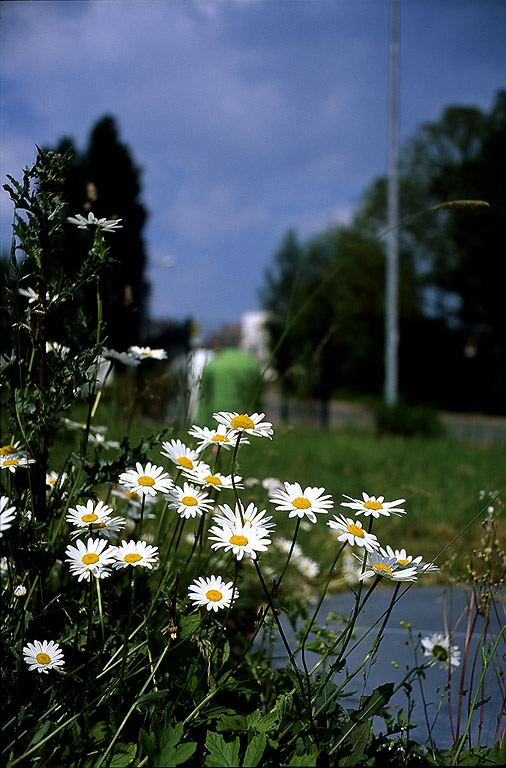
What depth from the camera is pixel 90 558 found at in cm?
96

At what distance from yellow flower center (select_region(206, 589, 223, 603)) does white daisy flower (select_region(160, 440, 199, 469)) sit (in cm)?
19

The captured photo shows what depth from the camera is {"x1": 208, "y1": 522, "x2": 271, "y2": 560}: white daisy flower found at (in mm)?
876

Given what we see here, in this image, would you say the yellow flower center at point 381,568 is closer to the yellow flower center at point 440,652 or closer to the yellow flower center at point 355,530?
the yellow flower center at point 355,530

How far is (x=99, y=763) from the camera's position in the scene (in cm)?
86

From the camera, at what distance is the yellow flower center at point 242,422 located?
3.04 feet

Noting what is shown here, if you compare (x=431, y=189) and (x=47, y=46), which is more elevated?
(x=431, y=189)

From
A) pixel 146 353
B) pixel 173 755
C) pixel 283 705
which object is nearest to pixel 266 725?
pixel 283 705

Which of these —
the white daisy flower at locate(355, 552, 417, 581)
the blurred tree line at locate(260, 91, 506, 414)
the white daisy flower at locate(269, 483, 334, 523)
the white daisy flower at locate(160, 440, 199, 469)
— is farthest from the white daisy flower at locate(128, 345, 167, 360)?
the blurred tree line at locate(260, 91, 506, 414)

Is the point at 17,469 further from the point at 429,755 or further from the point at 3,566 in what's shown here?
the point at 429,755

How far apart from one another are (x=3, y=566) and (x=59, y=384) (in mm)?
460

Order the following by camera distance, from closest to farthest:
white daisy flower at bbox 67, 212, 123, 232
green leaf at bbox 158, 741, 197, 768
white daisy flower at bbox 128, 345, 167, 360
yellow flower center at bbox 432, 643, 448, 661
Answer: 1. green leaf at bbox 158, 741, 197, 768
2. white daisy flower at bbox 67, 212, 123, 232
3. yellow flower center at bbox 432, 643, 448, 661
4. white daisy flower at bbox 128, 345, 167, 360

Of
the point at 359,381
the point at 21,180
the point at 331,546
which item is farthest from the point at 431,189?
the point at 21,180

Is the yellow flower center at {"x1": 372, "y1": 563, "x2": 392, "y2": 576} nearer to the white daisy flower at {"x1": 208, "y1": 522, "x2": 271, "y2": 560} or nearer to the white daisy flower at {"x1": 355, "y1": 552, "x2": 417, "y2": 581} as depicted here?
the white daisy flower at {"x1": 355, "y1": 552, "x2": 417, "y2": 581}

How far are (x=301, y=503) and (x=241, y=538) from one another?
0.31 ft
